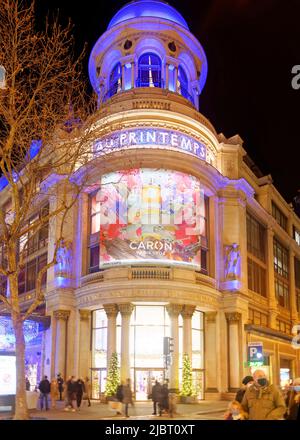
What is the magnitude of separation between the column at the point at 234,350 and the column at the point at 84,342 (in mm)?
9456

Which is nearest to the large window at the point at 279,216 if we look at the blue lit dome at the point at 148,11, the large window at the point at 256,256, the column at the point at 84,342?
the large window at the point at 256,256

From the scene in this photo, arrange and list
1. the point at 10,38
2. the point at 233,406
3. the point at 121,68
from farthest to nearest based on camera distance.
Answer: the point at 121,68
the point at 10,38
the point at 233,406

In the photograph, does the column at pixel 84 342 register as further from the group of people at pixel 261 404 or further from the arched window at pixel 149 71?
the group of people at pixel 261 404

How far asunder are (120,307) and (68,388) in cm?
849

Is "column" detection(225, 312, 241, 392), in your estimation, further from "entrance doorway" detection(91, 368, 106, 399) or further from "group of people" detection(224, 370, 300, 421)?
"group of people" detection(224, 370, 300, 421)

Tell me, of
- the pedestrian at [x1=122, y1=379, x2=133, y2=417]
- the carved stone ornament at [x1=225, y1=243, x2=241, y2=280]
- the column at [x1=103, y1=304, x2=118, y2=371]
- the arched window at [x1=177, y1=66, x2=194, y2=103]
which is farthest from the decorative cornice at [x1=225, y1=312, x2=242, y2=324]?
the arched window at [x1=177, y1=66, x2=194, y2=103]

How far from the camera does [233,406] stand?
9.12 metres

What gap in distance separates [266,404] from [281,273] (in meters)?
48.5

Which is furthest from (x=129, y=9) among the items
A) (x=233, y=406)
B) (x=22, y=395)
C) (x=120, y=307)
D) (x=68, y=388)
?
(x=233, y=406)

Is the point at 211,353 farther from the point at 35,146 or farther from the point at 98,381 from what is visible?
the point at 35,146

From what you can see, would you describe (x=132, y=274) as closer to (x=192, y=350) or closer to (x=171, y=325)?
(x=171, y=325)

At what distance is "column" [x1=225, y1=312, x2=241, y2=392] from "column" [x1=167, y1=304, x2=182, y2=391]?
16.6ft

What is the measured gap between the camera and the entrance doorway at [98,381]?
1486 inches

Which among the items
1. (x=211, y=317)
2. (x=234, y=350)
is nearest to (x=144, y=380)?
(x=211, y=317)
